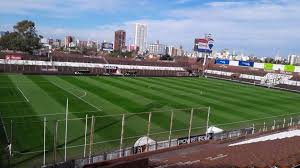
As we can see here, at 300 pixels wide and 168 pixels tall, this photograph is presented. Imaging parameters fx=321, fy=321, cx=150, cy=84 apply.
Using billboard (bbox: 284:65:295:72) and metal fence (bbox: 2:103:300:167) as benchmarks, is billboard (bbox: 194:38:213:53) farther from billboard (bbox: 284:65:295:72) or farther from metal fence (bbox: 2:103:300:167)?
metal fence (bbox: 2:103:300:167)

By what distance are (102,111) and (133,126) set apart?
5.45 m

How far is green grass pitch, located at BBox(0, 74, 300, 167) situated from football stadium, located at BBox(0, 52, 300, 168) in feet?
0.23

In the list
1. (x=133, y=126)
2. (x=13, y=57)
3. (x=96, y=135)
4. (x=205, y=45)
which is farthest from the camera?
(x=205, y=45)

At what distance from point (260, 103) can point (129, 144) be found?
28.0 metres

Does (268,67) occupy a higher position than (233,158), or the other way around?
(268,67)

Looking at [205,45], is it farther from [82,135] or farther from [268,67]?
[82,135]

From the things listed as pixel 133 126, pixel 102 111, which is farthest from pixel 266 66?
pixel 133 126

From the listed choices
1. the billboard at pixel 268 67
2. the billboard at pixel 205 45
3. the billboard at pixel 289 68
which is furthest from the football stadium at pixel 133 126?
the billboard at pixel 205 45

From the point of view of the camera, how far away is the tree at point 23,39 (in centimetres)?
9769

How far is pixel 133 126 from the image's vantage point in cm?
2750

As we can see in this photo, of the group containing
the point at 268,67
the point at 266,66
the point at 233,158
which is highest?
the point at 266,66

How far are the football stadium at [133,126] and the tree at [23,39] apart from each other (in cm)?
3419

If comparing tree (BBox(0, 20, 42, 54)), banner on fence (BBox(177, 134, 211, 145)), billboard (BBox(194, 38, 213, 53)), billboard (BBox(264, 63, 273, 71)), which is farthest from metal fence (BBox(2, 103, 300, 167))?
tree (BBox(0, 20, 42, 54))

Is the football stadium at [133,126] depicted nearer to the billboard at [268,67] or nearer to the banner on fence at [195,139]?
the banner on fence at [195,139]
